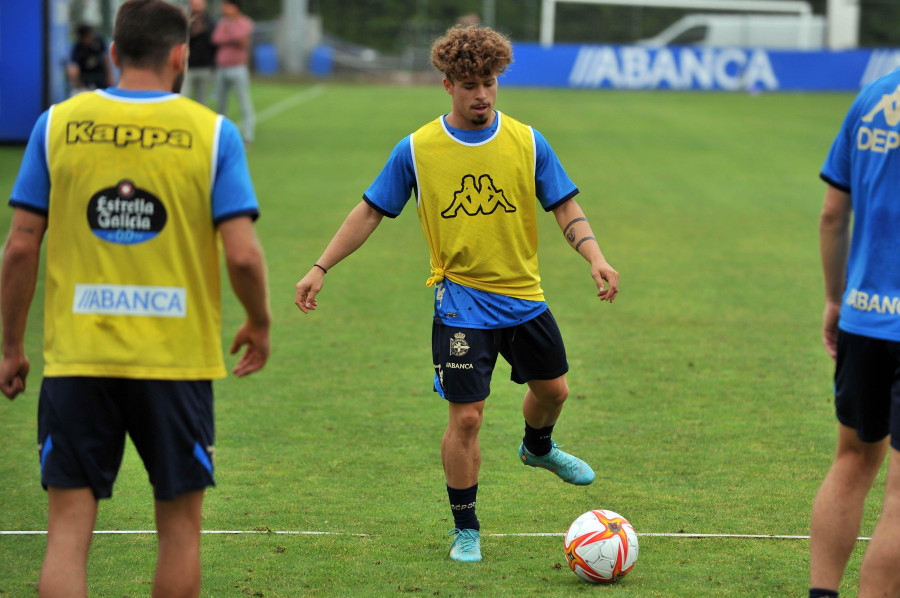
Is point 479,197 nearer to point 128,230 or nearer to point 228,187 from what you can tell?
point 228,187

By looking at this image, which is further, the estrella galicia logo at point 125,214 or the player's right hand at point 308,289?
the player's right hand at point 308,289

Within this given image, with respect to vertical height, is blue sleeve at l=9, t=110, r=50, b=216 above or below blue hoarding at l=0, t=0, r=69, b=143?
above

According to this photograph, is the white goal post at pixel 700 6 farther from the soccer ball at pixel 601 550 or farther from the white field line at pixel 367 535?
the soccer ball at pixel 601 550

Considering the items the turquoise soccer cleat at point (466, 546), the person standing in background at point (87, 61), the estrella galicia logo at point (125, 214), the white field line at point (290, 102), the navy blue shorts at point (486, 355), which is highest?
the estrella galicia logo at point (125, 214)

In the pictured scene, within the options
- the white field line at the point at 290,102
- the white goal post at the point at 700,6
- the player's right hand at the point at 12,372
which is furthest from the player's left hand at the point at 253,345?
the white goal post at the point at 700,6

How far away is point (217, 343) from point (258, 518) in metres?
1.74

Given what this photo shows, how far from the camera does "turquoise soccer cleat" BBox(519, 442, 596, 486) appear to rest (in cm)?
515

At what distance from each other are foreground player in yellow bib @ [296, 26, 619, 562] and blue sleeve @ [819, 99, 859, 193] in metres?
1.07

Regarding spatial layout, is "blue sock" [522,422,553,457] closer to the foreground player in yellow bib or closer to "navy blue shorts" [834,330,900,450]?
the foreground player in yellow bib

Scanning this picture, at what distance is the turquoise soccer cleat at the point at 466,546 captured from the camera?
439 cm

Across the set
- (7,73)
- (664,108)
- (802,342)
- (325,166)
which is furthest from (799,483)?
(664,108)

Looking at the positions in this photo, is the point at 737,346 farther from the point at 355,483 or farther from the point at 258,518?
the point at 258,518

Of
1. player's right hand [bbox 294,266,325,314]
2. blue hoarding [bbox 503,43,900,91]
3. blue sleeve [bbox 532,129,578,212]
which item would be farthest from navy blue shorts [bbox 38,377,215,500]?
blue hoarding [bbox 503,43,900,91]

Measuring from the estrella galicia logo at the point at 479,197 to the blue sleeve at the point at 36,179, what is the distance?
174 centimetres
